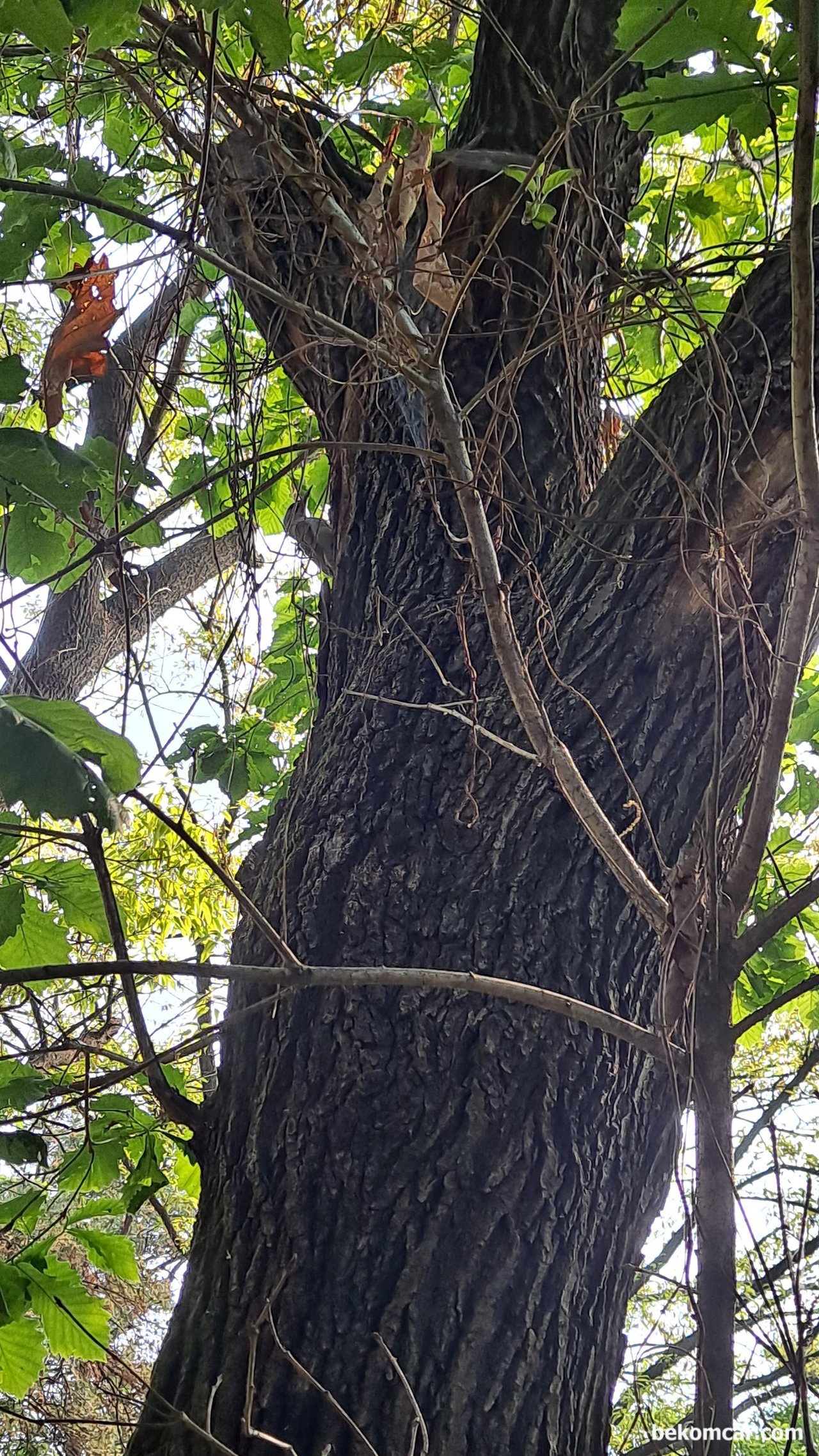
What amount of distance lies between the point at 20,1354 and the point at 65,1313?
89 mm

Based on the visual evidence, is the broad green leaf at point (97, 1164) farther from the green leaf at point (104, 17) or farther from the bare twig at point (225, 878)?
the green leaf at point (104, 17)

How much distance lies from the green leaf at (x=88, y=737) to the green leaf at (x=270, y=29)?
0.71m

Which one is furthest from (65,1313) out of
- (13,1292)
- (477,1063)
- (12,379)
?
(12,379)

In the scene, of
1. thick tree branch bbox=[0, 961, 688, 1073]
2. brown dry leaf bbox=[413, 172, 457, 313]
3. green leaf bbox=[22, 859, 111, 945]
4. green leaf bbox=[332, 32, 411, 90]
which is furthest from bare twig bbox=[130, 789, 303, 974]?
green leaf bbox=[332, 32, 411, 90]

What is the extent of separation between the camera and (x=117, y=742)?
2.63ft

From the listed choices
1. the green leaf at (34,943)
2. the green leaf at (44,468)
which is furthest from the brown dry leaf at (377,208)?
the green leaf at (34,943)

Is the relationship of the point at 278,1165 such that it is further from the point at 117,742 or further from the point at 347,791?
the point at 117,742

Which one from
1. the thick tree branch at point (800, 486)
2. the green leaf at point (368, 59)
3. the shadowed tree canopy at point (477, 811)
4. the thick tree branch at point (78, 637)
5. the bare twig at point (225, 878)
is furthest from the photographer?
the thick tree branch at point (78, 637)

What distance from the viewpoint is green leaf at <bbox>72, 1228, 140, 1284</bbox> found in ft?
4.57

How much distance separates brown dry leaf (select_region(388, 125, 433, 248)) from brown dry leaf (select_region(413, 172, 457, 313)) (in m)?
0.02

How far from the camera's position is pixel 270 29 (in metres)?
0.97

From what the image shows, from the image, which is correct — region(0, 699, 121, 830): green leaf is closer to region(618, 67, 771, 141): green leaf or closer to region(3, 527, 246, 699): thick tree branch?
region(618, 67, 771, 141): green leaf

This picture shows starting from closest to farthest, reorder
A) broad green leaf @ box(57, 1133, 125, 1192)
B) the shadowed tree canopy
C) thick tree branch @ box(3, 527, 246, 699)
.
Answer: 1. the shadowed tree canopy
2. broad green leaf @ box(57, 1133, 125, 1192)
3. thick tree branch @ box(3, 527, 246, 699)

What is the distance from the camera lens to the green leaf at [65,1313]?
48.6 inches
